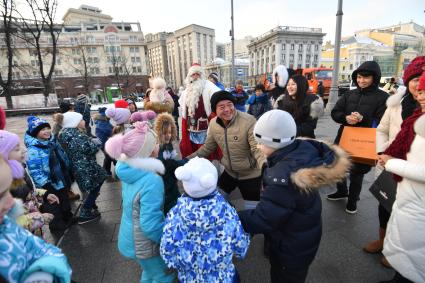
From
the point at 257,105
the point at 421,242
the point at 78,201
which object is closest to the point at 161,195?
the point at 421,242

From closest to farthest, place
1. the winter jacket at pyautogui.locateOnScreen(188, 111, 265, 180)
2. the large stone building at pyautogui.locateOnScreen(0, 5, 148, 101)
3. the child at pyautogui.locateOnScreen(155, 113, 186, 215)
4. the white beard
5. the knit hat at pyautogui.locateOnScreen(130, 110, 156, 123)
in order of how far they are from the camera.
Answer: the child at pyautogui.locateOnScreen(155, 113, 186, 215) < the winter jacket at pyautogui.locateOnScreen(188, 111, 265, 180) < the white beard < the knit hat at pyautogui.locateOnScreen(130, 110, 156, 123) < the large stone building at pyautogui.locateOnScreen(0, 5, 148, 101)

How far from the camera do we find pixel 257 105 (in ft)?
21.2

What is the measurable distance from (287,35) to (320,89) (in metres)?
60.6

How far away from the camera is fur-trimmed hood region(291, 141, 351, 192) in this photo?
1.39m

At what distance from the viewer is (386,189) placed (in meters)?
2.21

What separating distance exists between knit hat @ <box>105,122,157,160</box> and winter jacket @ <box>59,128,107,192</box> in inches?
67.5

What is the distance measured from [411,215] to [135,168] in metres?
1.99

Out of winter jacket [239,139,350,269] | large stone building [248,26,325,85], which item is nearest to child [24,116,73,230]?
winter jacket [239,139,350,269]

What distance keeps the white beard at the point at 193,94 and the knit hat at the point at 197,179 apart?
100 inches

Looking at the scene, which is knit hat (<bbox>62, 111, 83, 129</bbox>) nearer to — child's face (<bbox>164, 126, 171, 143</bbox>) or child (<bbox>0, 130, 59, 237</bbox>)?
child (<bbox>0, 130, 59, 237</bbox>)

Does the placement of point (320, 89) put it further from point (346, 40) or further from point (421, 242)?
point (346, 40)

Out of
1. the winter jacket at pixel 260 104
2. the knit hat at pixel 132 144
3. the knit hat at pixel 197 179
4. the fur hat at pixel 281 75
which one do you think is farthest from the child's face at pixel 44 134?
the winter jacket at pixel 260 104

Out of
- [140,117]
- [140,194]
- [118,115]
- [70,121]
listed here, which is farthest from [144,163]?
[118,115]

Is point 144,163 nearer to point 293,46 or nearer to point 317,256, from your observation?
point 317,256
